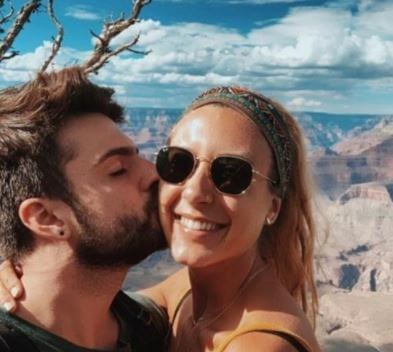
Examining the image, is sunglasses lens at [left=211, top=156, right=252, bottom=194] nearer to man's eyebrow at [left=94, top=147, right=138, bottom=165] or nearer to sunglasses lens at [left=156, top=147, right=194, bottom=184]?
sunglasses lens at [left=156, top=147, right=194, bottom=184]

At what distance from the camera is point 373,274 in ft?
638

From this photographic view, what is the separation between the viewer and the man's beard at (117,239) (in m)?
3.57

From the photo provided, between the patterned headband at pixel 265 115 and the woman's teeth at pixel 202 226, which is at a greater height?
the patterned headband at pixel 265 115

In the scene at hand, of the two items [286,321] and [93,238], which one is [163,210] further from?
[286,321]

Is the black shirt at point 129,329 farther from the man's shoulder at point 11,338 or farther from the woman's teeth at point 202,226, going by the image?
the woman's teeth at point 202,226

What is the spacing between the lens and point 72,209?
3586mm

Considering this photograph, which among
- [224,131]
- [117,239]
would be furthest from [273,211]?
[117,239]

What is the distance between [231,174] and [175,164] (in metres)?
0.37

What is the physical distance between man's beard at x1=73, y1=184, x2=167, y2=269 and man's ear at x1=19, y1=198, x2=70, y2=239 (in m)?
0.10

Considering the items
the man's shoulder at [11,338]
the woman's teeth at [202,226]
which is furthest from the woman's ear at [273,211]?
the man's shoulder at [11,338]

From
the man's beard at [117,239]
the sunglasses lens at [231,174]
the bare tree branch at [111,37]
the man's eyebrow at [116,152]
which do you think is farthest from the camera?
the bare tree branch at [111,37]

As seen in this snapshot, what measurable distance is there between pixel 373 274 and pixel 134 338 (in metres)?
201

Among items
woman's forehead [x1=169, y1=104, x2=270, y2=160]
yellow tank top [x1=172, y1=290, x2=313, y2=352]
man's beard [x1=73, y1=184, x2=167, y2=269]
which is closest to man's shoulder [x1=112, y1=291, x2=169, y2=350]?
man's beard [x1=73, y1=184, x2=167, y2=269]

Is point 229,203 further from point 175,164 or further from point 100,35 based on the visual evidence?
point 100,35
